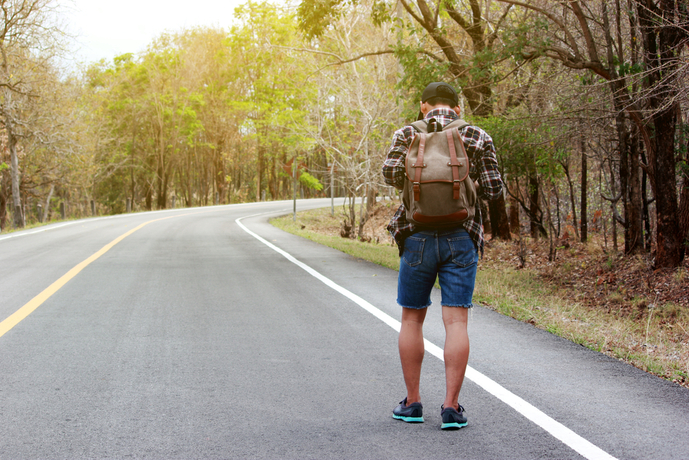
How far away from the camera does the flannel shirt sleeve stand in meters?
3.59

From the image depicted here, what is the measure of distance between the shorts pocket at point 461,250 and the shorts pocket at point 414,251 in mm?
169

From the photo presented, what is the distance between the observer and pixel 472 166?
3609 millimetres

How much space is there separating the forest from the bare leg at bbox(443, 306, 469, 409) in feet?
18.7

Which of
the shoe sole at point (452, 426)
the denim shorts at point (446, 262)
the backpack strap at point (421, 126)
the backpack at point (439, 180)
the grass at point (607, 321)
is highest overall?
the backpack strap at point (421, 126)

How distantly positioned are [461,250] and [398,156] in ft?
2.19

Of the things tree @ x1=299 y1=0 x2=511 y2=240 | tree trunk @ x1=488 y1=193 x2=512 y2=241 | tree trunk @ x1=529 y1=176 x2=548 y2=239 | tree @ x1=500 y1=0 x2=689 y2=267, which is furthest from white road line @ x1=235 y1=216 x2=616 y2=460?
tree trunk @ x1=488 y1=193 x2=512 y2=241

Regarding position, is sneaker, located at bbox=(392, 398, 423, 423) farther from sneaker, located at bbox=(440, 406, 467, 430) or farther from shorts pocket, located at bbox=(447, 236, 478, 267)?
shorts pocket, located at bbox=(447, 236, 478, 267)

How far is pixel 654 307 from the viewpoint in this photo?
9164 mm

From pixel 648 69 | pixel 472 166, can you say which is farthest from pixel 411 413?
pixel 648 69

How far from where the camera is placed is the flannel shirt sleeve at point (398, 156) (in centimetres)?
359

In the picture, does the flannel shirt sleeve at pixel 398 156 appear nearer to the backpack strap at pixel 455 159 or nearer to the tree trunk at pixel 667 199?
the backpack strap at pixel 455 159

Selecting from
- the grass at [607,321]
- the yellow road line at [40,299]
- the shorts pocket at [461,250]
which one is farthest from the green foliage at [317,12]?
the shorts pocket at [461,250]

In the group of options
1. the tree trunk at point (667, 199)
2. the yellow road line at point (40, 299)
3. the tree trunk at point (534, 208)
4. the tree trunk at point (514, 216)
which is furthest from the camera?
the tree trunk at point (514, 216)

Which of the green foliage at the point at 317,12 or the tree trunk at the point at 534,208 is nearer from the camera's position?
the green foliage at the point at 317,12
